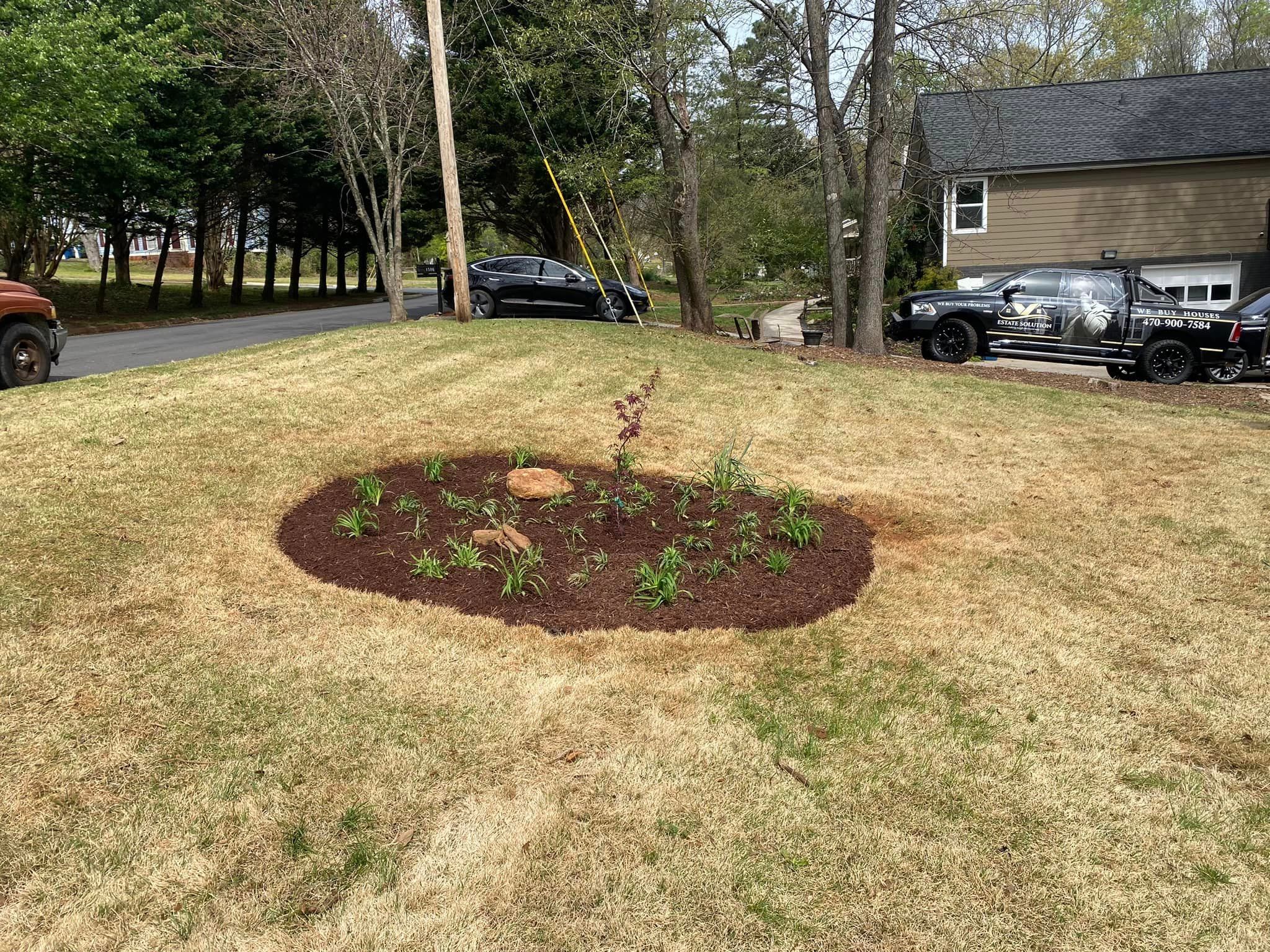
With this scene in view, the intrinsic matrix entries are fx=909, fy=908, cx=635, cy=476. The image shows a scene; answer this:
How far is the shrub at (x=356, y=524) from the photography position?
586 centimetres

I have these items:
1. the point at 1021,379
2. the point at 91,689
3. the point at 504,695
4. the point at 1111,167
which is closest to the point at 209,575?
the point at 91,689

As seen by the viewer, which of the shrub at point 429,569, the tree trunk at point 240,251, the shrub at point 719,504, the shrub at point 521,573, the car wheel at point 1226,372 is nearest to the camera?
the shrub at point 521,573

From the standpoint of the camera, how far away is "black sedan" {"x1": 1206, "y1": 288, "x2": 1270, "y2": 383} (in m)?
14.5

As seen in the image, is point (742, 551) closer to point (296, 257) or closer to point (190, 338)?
point (190, 338)

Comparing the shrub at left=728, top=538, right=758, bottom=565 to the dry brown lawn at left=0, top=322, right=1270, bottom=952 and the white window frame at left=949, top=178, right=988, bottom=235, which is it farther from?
the white window frame at left=949, top=178, right=988, bottom=235

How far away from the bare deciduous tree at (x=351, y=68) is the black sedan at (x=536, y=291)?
1782mm

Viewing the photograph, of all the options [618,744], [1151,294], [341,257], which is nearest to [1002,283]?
[1151,294]

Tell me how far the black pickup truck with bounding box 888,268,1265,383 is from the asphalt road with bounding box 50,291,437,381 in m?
12.2

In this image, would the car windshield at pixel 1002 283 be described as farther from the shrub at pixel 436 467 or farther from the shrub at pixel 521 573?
the shrub at pixel 521 573

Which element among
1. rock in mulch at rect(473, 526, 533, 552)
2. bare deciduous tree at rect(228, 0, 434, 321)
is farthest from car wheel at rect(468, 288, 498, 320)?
rock in mulch at rect(473, 526, 533, 552)

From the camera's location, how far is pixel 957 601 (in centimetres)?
541

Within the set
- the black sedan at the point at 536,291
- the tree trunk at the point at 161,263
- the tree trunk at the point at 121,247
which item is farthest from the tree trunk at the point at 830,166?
the tree trunk at the point at 121,247

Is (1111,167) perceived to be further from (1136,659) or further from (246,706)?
(246,706)

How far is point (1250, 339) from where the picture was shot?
1462 centimetres
